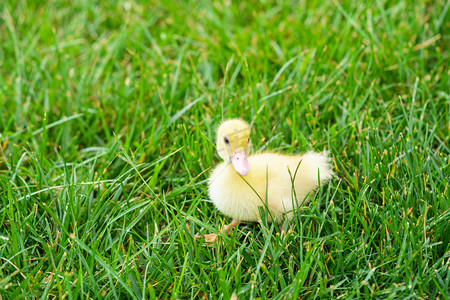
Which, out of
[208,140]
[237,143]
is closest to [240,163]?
[237,143]

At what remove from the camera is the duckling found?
2.07 m

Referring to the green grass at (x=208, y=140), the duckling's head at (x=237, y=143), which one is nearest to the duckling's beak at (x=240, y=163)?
the duckling's head at (x=237, y=143)

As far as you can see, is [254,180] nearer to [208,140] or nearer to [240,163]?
A: [240,163]

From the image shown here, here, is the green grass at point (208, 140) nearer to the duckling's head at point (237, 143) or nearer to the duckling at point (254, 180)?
the duckling at point (254, 180)

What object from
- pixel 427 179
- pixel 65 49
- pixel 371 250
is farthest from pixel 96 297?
pixel 65 49

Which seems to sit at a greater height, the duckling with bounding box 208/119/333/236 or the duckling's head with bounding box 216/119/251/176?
the duckling's head with bounding box 216/119/251/176

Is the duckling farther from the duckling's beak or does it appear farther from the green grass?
the green grass

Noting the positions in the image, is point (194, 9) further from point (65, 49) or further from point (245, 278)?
point (245, 278)

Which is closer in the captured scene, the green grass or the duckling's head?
the green grass

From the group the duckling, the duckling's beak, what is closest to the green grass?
the duckling

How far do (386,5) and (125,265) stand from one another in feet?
9.23

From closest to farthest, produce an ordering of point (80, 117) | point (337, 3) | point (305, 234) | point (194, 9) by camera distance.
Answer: point (305, 234), point (80, 117), point (337, 3), point (194, 9)

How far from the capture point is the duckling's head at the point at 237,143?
204 centimetres

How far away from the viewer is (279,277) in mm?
1855
